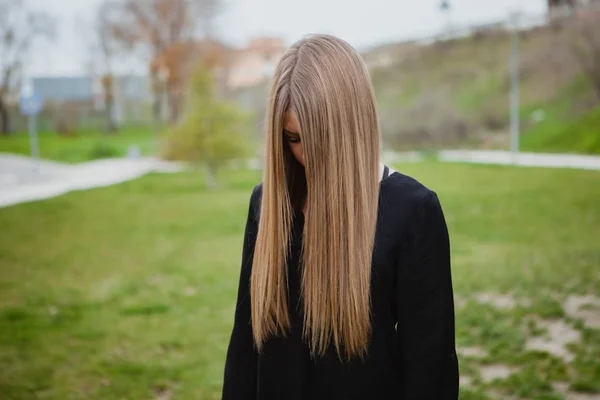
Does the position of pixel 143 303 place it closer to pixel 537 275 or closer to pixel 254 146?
pixel 537 275

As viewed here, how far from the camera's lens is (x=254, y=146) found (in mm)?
18766

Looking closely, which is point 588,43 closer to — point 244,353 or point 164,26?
point 164,26

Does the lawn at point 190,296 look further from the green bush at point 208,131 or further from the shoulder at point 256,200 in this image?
the green bush at point 208,131

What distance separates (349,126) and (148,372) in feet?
11.7

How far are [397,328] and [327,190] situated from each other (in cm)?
41

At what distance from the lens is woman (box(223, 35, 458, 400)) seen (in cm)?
149

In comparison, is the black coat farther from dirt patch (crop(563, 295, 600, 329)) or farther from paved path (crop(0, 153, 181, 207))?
paved path (crop(0, 153, 181, 207))

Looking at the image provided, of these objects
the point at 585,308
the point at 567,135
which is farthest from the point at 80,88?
the point at 585,308

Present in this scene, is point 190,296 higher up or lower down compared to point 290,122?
lower down

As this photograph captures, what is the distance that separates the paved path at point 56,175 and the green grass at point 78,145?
120cm

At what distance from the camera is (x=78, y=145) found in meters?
31.9

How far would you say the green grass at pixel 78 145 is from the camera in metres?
27.0

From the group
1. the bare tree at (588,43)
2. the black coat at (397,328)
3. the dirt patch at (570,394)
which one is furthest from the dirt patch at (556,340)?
the bare tree at (588,43)

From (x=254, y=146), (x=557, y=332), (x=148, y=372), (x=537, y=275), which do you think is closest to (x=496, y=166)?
(x=254, y=146)
